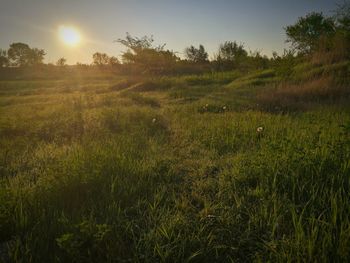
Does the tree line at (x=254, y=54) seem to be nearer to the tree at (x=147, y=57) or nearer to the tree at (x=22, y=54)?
the tree at (x=147, y=57)

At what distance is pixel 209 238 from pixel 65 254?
1.06 meters

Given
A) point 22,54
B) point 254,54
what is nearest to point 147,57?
point 254,54

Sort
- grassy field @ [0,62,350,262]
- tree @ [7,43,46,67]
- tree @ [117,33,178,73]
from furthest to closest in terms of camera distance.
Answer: tree @ [7,43,46,67]
tree @ [117,33,178,73]
grassy field @ [0,62,350,262]

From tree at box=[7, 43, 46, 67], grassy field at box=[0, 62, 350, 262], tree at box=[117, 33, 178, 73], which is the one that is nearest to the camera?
grassy field at box=[0, 62, 350, 262]

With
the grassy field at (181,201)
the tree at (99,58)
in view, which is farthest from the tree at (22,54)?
the grassy field at (181,201)

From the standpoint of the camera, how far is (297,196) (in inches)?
105

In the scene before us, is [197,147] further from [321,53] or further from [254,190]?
[321,53]

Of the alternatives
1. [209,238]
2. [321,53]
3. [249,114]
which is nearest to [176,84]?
[321,53]

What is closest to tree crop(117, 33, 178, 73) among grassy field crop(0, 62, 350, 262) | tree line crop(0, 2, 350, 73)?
tree line crop(0, 2, 350, 73)

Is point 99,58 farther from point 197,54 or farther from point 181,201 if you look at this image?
point 181,201

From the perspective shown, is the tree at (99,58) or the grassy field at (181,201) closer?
the grassy field at (181,201)

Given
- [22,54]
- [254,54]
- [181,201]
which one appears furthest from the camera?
[22,54]

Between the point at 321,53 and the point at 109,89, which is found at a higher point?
the point at 321,53

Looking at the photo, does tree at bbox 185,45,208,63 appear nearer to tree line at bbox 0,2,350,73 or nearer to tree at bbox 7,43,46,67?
tree line at bbox 0,2,350,73
